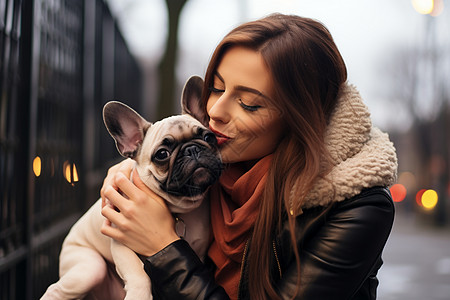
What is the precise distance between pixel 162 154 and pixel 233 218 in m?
0.34

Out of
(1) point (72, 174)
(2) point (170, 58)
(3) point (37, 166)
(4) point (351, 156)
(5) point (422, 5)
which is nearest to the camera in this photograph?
(4) point (351, 156)

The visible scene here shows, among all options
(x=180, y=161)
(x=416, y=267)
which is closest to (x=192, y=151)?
(x=180, y=161)

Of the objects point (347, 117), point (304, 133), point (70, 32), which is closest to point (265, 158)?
point (304, 133)

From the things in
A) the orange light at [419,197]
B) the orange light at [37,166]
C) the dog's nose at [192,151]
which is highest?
the dog's nose at [192,151]

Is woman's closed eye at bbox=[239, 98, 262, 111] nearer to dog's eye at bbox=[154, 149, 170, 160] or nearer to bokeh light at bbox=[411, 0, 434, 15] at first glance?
dog's eye at bbox=[154, 149, 170, 160]

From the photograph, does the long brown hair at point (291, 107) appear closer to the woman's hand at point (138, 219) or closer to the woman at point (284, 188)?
the woman at point (284, 188)

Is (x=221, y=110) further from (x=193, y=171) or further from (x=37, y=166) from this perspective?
(x=37, y=166)

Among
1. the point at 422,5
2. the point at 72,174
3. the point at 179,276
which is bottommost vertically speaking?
the point at 72,174

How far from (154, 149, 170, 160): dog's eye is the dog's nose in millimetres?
74

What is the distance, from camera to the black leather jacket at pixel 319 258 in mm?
1388

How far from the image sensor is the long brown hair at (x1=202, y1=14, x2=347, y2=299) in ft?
4.78

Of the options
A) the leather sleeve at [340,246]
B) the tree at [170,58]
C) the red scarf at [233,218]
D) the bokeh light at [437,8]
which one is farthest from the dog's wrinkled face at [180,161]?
the bokeh light at [437,8]

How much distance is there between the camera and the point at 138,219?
154cm

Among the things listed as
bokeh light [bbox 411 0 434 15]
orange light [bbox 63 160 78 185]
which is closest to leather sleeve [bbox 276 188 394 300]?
orange light [bbox 63 160 78 185]
